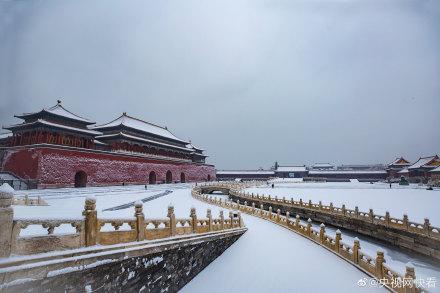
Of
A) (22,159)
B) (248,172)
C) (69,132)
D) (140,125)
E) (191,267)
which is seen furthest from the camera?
(248,172)

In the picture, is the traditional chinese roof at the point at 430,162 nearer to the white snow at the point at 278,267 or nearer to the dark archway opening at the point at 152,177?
the white snow at the point at 278,267

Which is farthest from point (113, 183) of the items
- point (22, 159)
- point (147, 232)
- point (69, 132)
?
point (147, 232)

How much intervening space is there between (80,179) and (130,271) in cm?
2736

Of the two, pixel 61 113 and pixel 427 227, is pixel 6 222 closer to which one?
pixel 427 227

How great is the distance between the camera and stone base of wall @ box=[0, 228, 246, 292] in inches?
207

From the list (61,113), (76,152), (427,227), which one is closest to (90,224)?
(427,227)

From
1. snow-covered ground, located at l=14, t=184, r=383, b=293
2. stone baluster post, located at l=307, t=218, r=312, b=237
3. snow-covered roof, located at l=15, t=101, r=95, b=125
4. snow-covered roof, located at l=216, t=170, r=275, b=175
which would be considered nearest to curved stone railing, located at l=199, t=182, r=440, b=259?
stone baluster post, located at l=307, t=218, r=312, b=237

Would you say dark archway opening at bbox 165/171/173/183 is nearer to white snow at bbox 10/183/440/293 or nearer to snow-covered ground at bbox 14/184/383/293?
white snow at bbox 10/183/440/293

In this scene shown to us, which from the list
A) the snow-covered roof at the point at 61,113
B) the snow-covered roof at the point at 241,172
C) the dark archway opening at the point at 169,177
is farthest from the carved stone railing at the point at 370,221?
the snow-covered roof at the point at 241,172

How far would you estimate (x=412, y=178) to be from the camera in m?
60.5

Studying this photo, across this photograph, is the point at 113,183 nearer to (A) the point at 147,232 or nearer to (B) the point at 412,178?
(A) the point at 147,232

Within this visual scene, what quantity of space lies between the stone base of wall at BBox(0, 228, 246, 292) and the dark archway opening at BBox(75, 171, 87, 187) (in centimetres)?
2371

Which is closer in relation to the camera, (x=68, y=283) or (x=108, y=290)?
(x=68, y=283)

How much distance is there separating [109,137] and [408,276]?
39473 millimetres
